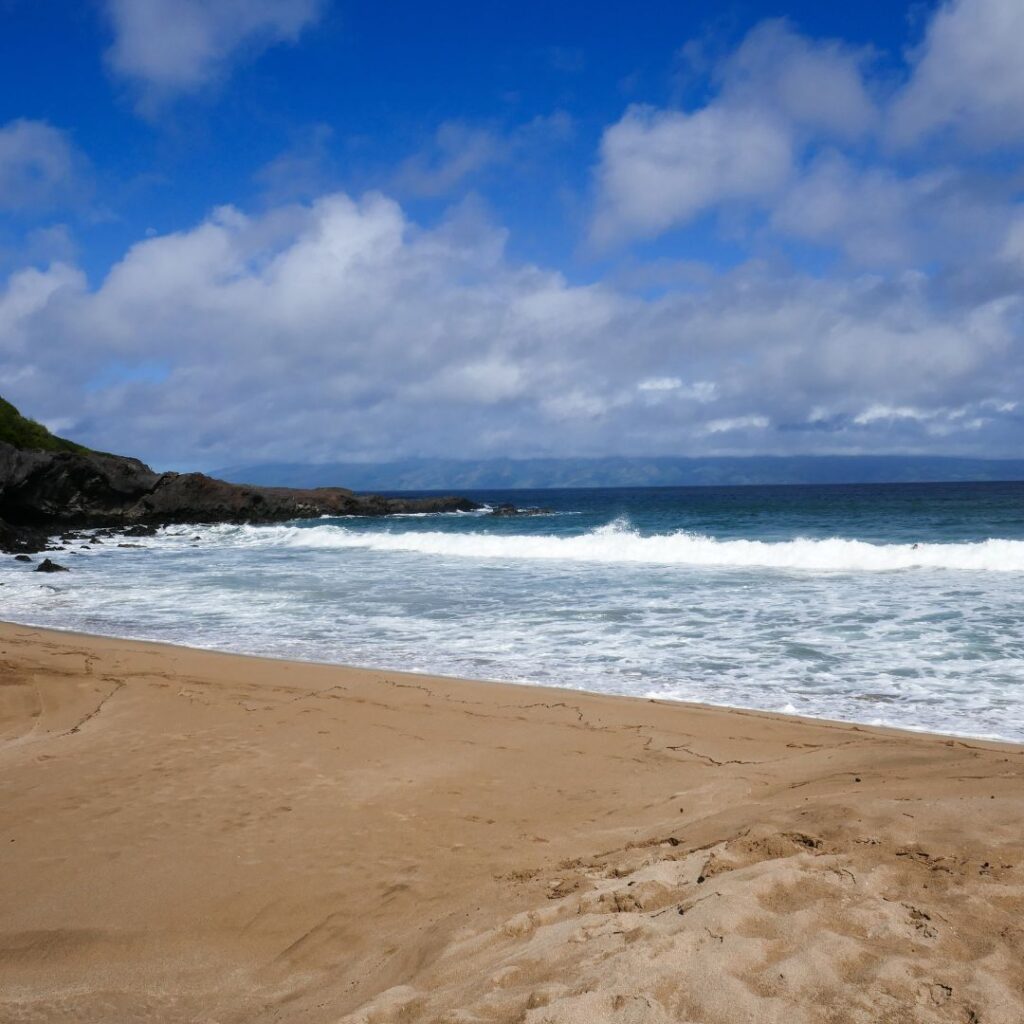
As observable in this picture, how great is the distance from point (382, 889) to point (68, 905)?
1.72 m

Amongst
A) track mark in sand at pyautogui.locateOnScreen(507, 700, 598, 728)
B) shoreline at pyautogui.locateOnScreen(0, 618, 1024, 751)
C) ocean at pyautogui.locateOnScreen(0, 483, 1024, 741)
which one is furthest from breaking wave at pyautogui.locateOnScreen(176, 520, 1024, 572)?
track mark in sand at pyautogui.locateOnScreen(507, 700, 598, 728)

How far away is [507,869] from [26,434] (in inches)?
2228

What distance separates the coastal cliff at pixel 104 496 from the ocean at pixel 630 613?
1273cm

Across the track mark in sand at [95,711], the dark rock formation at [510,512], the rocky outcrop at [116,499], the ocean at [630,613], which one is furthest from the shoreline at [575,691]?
the dark rock formation at [510,512]

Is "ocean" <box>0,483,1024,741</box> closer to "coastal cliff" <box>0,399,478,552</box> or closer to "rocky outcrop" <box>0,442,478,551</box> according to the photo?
"rocky outcrop" <box>0,442,478,551</box>

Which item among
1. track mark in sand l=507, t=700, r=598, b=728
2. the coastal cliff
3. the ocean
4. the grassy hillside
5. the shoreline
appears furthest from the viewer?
the grassy hillside

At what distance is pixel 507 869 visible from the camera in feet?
13.8

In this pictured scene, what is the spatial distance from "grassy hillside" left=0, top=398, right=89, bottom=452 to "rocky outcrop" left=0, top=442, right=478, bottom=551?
138 inches

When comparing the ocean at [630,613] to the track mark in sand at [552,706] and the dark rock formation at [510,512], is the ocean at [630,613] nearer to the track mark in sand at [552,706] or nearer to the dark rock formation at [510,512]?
the track mark in sand at [552,706]

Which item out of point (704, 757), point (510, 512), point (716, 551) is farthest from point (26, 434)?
point (704, 757)

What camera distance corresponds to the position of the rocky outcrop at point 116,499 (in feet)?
124

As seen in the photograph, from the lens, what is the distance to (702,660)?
391 inches

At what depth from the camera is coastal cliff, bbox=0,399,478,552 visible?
3816 cm

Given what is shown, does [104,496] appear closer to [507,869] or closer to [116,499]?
[116,499]
